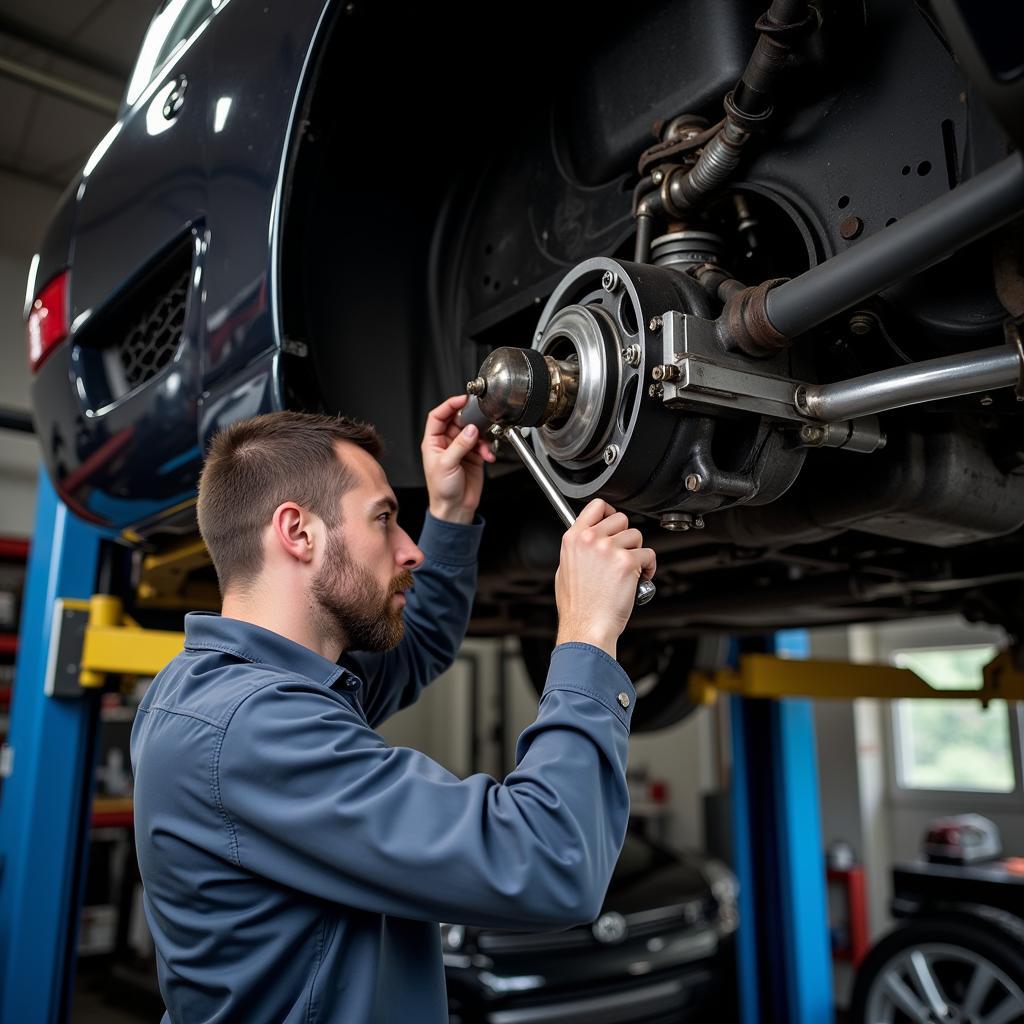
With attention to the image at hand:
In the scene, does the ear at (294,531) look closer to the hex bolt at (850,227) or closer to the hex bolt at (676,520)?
the hex bolt at (676,520)

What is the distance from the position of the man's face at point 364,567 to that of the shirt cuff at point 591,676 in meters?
0.26

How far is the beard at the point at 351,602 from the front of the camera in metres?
0.89

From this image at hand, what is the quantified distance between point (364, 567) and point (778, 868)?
2220 millimetres

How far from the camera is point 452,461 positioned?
1011 mm

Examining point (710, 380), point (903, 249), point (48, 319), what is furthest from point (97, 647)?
point (903, 249)

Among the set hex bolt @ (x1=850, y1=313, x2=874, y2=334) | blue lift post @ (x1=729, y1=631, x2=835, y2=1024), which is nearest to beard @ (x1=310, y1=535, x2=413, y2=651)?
hex bolt @ (x1=850, y1=313, x2=874, y2=334)

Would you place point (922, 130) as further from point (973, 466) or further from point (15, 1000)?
point (15, 1000)

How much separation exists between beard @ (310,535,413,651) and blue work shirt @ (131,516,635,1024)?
93mm

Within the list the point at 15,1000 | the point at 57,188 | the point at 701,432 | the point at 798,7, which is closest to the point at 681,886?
the point at 15,1000

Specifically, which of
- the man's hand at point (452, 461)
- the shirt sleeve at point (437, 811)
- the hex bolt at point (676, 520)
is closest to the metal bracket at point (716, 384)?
the hex bolt at point (676, 520)

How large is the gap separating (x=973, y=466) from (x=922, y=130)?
0.34 m

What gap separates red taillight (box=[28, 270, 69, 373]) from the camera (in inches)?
50.4

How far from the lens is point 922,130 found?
0.68 meters

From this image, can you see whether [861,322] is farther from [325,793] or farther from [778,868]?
[778,868]
